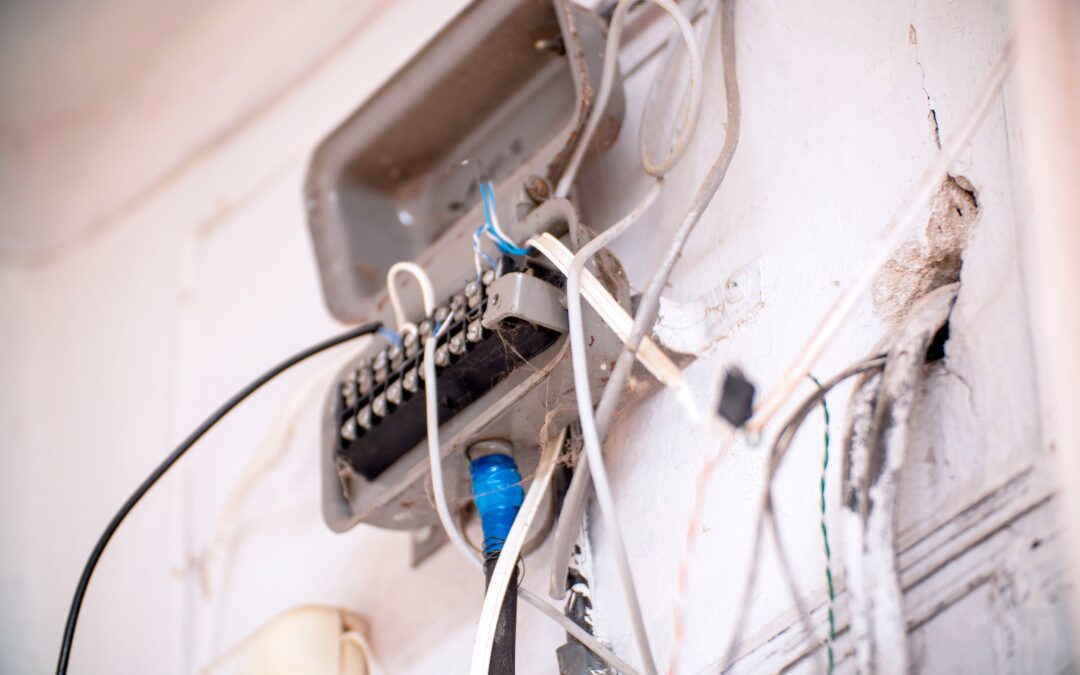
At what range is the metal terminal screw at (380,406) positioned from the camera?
712mm

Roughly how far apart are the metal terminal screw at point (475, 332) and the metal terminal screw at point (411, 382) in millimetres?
60

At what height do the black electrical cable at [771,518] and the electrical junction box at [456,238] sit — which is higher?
the electrical junction box at [456,238]

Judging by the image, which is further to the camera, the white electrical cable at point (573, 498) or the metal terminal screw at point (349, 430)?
the metal terminal screw at point (349, 430)

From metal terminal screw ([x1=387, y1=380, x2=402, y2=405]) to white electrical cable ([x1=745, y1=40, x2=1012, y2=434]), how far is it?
0.88 ft

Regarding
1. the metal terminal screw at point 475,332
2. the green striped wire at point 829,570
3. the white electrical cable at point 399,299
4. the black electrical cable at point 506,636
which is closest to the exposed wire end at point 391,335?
the white electrical cable at point 399,299

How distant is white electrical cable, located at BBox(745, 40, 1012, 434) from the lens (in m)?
0.55

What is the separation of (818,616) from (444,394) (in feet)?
0.97

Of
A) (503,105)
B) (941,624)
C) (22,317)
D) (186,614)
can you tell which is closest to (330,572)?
(186,614)

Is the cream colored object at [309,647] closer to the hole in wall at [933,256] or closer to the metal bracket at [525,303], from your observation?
the metal bracket at [525,303]

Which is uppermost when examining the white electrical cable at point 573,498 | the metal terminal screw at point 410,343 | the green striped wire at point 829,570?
the metal terminal screw at point 410,343

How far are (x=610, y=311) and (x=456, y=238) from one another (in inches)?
8.9

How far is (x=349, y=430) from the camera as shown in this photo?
0.74m

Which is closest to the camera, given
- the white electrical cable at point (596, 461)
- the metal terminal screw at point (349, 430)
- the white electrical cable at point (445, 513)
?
the white electrical cable at point (596, 461)

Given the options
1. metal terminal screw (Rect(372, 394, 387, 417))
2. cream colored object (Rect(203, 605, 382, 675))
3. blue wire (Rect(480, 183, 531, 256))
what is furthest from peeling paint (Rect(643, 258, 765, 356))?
cream colored object (Rect(203, 605, 382, 675))
